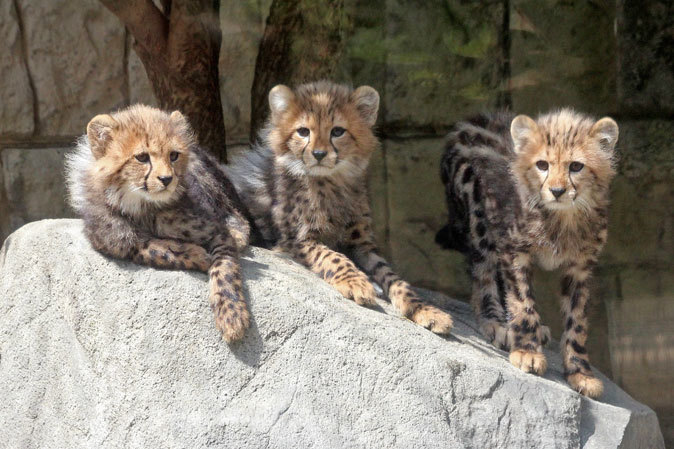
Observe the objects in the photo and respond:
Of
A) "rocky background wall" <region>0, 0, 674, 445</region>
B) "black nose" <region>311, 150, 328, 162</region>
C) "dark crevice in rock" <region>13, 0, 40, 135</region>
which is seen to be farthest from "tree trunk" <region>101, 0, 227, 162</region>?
"dark crevice in rock" <region>13, 0, 40, 135</region>

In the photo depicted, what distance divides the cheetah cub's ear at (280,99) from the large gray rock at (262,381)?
0.98 metres

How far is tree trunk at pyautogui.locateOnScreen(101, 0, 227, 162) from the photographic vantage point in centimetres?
530

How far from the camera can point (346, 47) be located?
6105 millimetres

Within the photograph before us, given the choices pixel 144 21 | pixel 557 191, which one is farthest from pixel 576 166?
pixel 144 21

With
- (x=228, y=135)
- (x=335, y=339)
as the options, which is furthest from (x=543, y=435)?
(x=228, y=135)

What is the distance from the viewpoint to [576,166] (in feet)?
13.8

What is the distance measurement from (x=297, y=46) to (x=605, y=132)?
2.06 meters

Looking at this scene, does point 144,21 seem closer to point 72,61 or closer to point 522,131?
point 72,61

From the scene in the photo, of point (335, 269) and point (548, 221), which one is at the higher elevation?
point (548, 221)

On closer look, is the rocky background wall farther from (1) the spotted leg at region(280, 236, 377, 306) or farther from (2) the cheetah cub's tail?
(1) the spotted leg at region(280, 236, 377, 306)

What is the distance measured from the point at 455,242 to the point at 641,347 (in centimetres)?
181

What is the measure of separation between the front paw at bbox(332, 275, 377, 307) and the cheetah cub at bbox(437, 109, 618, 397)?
740 mm

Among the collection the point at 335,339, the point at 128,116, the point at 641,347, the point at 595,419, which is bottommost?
the point at 641,347

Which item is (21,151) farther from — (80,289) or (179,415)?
(179,415)
